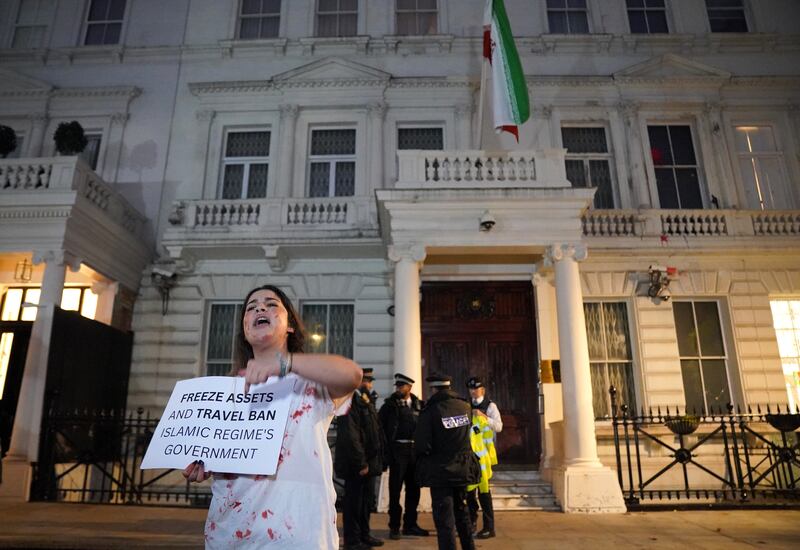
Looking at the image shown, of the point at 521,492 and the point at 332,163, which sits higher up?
the point at 332,163

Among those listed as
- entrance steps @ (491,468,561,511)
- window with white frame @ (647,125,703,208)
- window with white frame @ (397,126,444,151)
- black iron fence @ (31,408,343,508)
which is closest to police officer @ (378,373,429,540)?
black iron fence @ (31,408,343,508)

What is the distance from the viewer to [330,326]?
12.0m

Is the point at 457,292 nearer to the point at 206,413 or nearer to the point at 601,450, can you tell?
the point at 601,450

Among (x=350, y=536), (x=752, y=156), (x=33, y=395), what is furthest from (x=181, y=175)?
(x=752, y=156)

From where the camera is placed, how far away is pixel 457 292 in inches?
468

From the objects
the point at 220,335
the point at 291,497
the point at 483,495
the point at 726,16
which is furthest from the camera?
the point at 726,16

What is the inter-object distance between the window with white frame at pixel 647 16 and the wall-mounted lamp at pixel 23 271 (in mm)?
16221

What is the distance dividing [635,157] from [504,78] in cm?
457

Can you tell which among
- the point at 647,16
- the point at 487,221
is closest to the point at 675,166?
the point at 647,16

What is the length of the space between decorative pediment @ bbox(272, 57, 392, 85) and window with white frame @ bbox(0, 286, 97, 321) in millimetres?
7035

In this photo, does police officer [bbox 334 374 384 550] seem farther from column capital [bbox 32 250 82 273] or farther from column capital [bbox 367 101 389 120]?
column capital [bbox 367 101 389 120]

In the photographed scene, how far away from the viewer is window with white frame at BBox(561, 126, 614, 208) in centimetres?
1281

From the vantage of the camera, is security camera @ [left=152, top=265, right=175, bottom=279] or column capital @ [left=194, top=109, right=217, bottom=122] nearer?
security camera @ [left=152, top=265, right=175, bottom=279]

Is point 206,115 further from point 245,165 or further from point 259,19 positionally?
point 259,19
